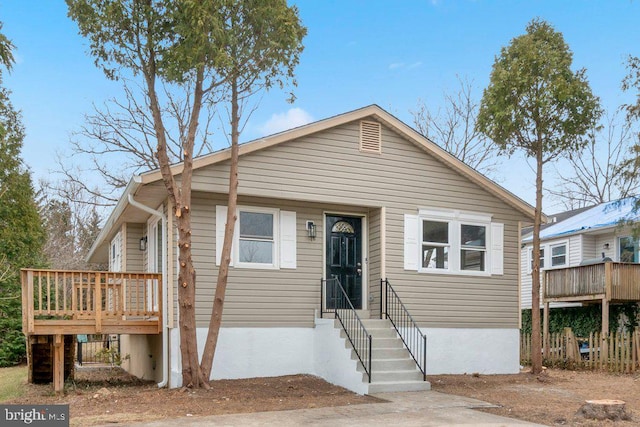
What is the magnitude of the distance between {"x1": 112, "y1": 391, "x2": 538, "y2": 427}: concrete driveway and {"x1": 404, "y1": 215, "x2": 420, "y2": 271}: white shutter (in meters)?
3.93

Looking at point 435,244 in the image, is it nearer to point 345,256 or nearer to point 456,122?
point 345,256

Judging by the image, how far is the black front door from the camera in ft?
42.9

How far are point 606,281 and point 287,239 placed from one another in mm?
10020

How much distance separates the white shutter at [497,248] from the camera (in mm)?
14281

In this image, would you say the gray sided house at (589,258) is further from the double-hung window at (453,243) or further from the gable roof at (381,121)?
the double-hung window at (453,243)

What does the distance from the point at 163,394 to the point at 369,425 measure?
3.88 m

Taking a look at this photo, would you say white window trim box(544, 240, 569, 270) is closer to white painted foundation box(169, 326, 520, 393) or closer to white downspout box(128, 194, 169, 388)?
white painted foundation box(169, 326, 520, 393)

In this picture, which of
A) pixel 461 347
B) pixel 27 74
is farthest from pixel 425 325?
pixel 27 74

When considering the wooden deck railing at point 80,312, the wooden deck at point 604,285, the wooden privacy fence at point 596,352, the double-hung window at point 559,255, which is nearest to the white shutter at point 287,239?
the wooden deck railing at point 80,312

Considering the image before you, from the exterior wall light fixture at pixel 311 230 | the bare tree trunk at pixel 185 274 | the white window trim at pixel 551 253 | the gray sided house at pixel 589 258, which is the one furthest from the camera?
the white window trim at pixel 551 253

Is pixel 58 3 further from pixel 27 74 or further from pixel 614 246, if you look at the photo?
pixel 614 246

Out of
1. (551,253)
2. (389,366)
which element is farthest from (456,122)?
(389,366)

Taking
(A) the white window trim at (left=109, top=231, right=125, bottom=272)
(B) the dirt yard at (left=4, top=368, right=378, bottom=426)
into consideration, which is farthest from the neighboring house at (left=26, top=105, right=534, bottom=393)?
(A) the white window trim at (left=109, top=231, right=125, bottom=272)

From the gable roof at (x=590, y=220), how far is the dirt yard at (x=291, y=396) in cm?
859
